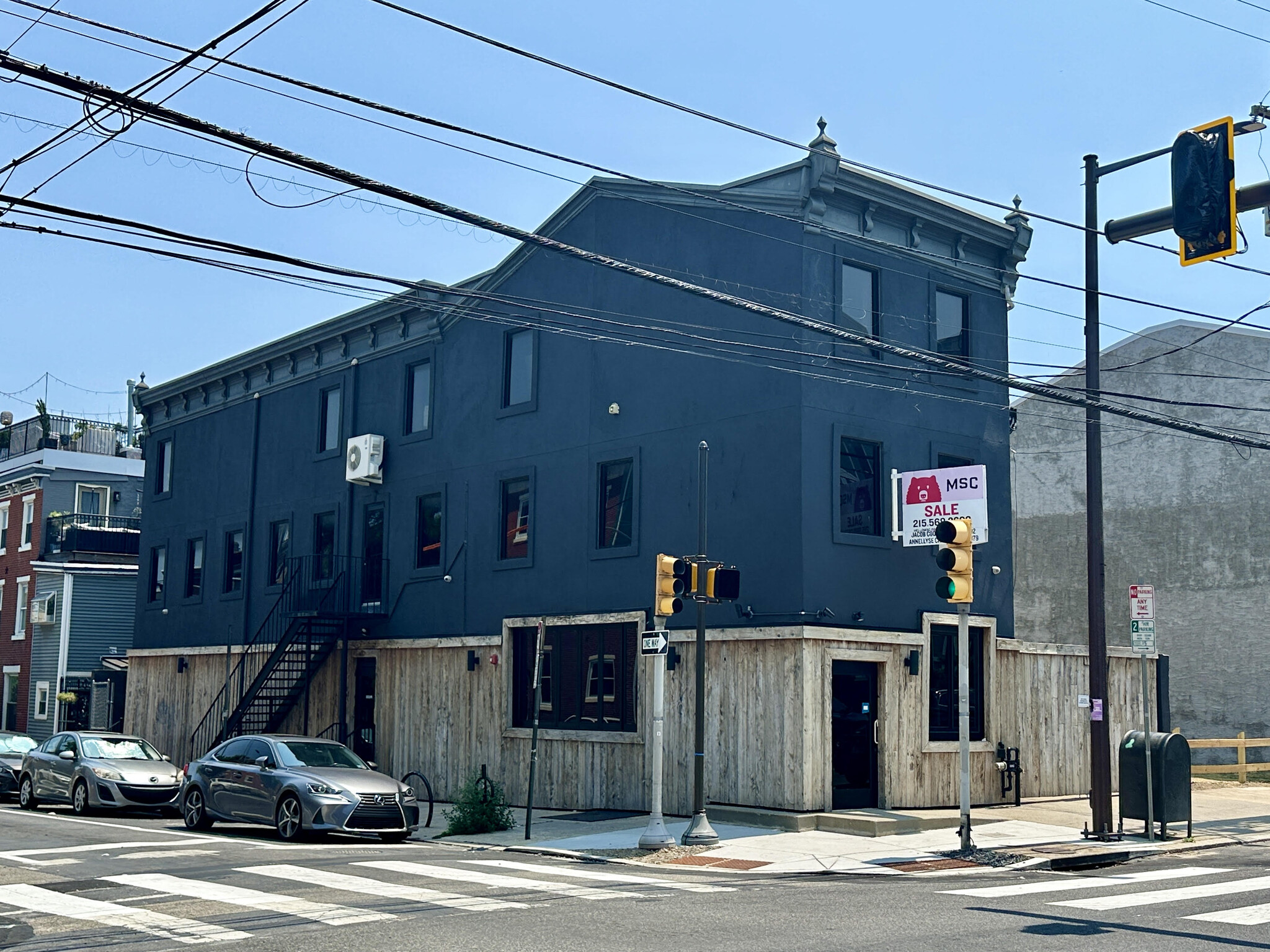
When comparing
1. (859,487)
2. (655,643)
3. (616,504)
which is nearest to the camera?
(655,643)

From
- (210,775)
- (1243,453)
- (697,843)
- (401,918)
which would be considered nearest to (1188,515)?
(1243,453)

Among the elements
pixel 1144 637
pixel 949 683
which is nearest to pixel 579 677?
pixel 949 683

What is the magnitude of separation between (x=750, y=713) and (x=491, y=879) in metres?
7.12

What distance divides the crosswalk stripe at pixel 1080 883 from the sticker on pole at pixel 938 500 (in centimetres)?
624

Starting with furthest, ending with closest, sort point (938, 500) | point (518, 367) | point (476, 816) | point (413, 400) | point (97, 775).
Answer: point (413, 400) → point (518, 367) → point (97, 775) → point (938, 500) → point (476, 816)

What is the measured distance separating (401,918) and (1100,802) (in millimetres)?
10220

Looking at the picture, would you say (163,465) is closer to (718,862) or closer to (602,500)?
(602,500)

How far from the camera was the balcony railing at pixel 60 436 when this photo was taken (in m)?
49.7

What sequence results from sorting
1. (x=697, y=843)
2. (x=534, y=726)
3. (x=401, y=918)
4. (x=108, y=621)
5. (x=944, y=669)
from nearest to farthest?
(x=401, y=918) < (x=697, y=843) < (x=534, y=726) < (x=944, y=669) < (x=108, y=621)

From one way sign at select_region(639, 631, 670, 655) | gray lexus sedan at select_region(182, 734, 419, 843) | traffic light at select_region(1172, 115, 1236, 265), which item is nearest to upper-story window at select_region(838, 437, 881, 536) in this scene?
one way sign at select_region(639, 631, 670, 655)

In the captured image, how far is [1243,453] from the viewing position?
31.7 metres

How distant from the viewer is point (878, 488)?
21.2 metres

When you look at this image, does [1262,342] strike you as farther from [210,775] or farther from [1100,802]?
[210,775]

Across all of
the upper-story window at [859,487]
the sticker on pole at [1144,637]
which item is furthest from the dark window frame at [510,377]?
the sticker on pole at [1144,637]
